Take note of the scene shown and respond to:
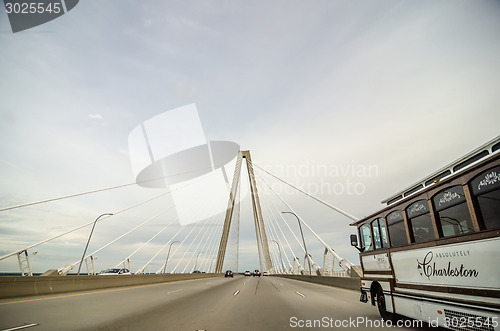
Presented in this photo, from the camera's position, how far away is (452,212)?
5582 millimetres

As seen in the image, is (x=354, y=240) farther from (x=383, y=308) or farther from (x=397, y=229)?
(x=397, y=229)

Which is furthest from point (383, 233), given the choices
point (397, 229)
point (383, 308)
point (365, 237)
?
point (383, 308)

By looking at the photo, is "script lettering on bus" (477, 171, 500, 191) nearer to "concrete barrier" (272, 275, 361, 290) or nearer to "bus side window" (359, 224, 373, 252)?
"bus side window" (359, 224, 373, 252)

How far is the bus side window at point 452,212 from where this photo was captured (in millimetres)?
5219

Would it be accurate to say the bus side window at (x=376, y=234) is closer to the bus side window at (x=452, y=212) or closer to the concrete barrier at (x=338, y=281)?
the bus side window at (x=452, y=212)

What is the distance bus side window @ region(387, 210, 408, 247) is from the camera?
7285mm

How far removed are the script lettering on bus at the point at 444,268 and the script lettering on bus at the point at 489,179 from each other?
50.4 inches

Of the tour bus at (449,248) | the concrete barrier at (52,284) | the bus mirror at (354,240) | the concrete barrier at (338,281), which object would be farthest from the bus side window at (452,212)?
the concrete barrier at (52,284)

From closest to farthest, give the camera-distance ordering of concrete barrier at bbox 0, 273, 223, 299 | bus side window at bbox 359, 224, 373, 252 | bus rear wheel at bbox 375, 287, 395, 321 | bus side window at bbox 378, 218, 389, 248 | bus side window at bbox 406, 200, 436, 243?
bus side window at bbox 406, 200, 436, 243
bus rear wheel at bbox 375, 287, 395, 321
bus side window at bbox 378, 218, 389, 248
bus side window at bbox 359, 224, 373, 252
concrete barrier at bbox 0, 273, 223, 299

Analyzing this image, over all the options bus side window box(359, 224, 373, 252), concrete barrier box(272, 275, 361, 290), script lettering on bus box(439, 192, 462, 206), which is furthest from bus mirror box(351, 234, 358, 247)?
concrete barrier box(272, 275, 361, 290)

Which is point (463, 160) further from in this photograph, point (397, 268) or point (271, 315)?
point (271, 315)

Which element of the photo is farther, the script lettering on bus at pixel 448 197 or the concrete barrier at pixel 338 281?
the concrete barrier at pixel 338 281

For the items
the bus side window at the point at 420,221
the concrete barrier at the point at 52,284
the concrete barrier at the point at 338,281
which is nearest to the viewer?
the bus side window at the point at 420,221

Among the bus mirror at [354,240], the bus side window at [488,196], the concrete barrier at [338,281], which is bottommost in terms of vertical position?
the concrete barrier at [338,281]
